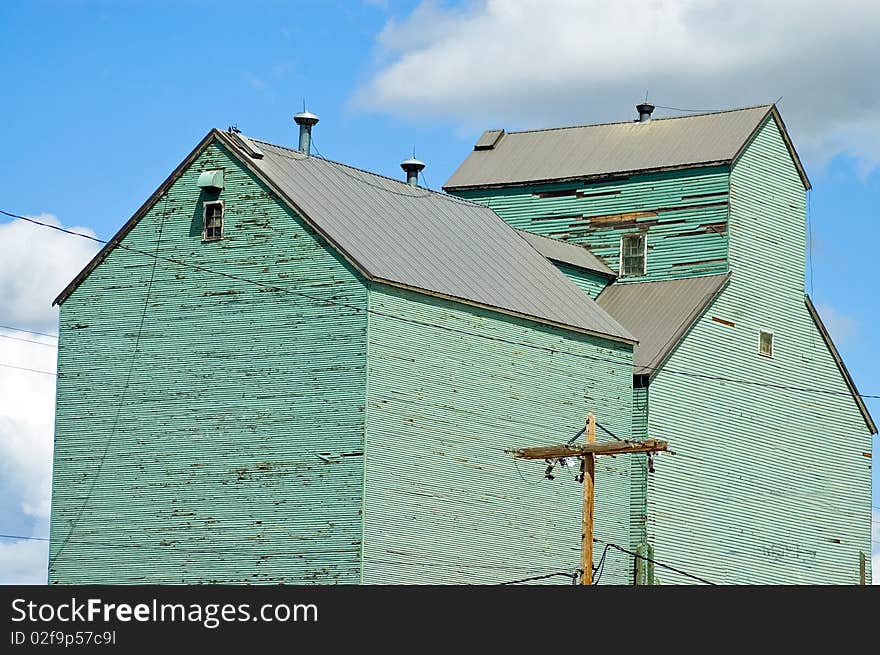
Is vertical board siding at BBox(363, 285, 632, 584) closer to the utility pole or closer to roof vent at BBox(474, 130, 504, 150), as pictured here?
the utility pole

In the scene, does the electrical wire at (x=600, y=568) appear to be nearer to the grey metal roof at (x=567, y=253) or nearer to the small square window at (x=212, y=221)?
the grey metal roof at (x=567, y=253)

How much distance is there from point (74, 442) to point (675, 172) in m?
21.4

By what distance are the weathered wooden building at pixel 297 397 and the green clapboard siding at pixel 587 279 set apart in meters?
5.82

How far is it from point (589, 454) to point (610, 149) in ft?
62.7

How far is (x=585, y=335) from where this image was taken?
50.8 metres

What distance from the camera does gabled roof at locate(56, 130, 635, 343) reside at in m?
46.3

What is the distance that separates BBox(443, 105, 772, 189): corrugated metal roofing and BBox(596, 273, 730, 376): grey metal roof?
13.4ft

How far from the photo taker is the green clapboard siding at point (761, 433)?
52.6m

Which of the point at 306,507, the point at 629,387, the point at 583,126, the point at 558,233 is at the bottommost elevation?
the point at 306,507

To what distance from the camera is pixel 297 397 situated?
44.8 m
